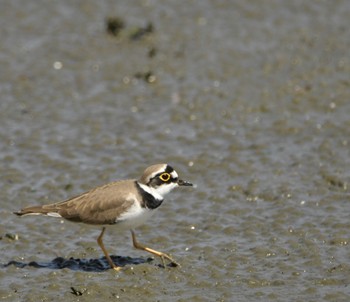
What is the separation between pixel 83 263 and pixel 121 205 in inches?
38.8

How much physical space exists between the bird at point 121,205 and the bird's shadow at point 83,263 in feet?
0.60

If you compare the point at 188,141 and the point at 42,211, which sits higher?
the point at 188,141

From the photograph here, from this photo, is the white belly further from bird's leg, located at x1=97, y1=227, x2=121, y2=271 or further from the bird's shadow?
the bird's shadow

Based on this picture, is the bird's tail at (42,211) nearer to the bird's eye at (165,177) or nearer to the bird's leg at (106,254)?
the bird's leg at (106,254)

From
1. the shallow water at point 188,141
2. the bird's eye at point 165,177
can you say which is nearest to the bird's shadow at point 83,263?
the shallow water at point 188,141

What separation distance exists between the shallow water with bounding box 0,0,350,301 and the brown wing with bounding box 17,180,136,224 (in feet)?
2.09

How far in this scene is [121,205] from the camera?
32.7ft

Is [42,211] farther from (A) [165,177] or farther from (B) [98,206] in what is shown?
(A) [165,177]

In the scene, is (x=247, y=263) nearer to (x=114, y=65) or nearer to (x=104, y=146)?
(x=104, y=146)

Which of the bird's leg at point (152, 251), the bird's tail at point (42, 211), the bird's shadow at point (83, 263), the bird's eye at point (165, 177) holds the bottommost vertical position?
the bird's shadow at point (83, 263)

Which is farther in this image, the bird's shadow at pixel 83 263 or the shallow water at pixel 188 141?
the bird's shadow at pixel 83 263

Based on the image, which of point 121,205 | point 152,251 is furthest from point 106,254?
point 121,205

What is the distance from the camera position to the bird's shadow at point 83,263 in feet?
33.6

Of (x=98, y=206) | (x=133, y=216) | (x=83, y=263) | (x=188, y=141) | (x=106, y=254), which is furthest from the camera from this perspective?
(x=188, y=141)
